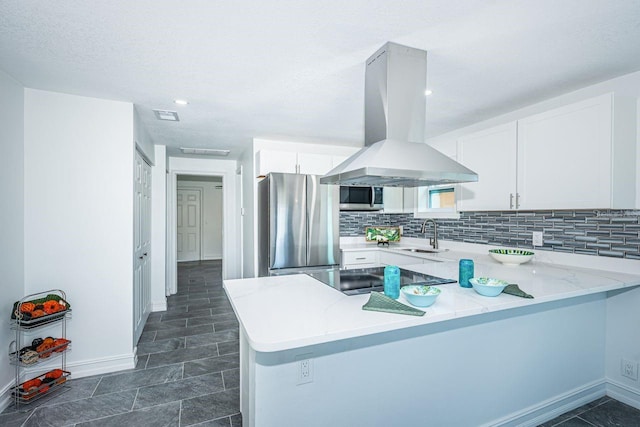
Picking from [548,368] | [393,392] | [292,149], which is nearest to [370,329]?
[393,392]

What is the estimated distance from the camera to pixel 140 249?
3.29 meters

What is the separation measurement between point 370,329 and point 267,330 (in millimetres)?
403

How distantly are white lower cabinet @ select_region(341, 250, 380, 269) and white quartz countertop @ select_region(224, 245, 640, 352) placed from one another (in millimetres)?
1575

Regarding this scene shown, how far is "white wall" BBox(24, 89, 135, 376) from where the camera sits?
2445 millimetres

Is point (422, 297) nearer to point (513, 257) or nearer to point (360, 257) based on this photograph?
point (513, 257)

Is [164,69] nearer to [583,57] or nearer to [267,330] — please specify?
[267,330]

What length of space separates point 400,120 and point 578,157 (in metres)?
1.45

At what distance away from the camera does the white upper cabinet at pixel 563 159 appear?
2.06 meters

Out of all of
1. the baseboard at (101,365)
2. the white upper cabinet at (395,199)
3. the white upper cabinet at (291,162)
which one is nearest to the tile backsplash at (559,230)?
the white upper cabinet at (395,199)

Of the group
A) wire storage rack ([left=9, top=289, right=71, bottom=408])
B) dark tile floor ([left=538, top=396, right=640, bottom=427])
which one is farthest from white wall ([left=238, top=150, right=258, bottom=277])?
dark tile floor ([left=538, top=396, right=640, bottom=427])

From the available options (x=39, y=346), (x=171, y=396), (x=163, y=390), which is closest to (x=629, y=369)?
(x=171, y=396)

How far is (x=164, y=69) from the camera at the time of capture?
2.11 m

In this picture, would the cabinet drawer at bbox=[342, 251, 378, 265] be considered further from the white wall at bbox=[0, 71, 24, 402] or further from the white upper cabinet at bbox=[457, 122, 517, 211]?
the white wall at bbox=[0, 71, 24, 402]

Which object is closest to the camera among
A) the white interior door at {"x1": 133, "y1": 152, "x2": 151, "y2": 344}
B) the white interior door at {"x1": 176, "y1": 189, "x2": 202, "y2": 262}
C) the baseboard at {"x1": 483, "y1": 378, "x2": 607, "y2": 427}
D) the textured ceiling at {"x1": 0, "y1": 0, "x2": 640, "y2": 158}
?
the textured ceiling at {"x1": 0, "y1": 0, "x2": 640, "y2": 158}
